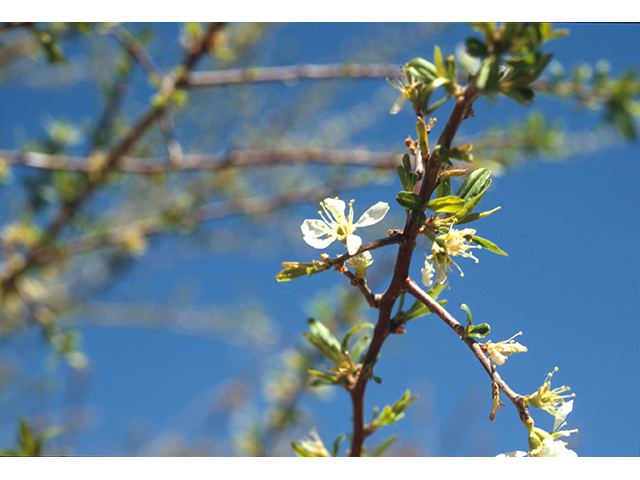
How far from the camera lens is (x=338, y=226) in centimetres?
58

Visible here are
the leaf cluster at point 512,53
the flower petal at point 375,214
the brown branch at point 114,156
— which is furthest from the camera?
the brown branch at point 114,156

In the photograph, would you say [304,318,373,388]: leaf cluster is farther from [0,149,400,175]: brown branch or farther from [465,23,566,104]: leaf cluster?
[0,149,400,175]: brown branch

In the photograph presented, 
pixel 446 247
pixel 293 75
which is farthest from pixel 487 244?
pixel 293 75

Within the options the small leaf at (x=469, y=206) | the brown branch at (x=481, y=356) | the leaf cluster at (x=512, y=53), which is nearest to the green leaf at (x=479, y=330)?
the brown branch at (x=481, y=356)

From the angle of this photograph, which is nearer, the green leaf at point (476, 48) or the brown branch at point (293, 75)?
the green leaf at point (476, 48)

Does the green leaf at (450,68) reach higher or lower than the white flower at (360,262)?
higher

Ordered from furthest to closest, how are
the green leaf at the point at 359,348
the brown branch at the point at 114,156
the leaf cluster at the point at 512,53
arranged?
1. the brown branch at the point at 114,156
2. the green leaf at the point at 359,348
3. the leaf cluster at the point at 512,53

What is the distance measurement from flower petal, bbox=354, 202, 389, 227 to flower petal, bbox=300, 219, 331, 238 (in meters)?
0.05

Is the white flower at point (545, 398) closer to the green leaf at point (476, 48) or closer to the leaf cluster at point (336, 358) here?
the leaf cluster at point (336, 358)

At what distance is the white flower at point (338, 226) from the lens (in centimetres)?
53

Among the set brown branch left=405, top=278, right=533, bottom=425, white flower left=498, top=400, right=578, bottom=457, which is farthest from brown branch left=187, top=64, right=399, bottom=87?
white flower left=498, top=400, right=578, bottom=457

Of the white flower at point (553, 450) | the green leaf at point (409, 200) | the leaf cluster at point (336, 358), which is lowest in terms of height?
the white flower at point (553, 450)

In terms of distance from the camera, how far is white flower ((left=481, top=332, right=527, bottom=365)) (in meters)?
0.49

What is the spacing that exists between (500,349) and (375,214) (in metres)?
0.19
